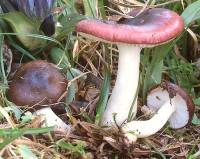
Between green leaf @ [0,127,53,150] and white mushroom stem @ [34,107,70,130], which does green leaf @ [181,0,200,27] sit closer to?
white mushroom stem @ [34,107,70,130]

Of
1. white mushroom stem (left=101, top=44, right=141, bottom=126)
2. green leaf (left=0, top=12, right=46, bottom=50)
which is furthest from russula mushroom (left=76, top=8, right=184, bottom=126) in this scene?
green leaf (left=0, top=12, right=46, bottom=50)

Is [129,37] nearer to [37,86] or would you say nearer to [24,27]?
[37,86]

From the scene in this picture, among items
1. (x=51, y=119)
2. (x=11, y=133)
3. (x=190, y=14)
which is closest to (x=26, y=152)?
(x=11, y=133)

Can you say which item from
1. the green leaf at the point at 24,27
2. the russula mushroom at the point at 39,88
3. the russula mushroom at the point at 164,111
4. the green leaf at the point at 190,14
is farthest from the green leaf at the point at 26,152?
the green leaf at the point at 190,14

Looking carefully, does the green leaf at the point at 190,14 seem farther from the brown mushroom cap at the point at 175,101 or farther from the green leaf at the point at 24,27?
the green leaf at the point at 24,27

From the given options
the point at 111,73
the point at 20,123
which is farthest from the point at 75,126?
the point at 111,73

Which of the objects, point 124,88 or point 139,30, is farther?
point 124,88
